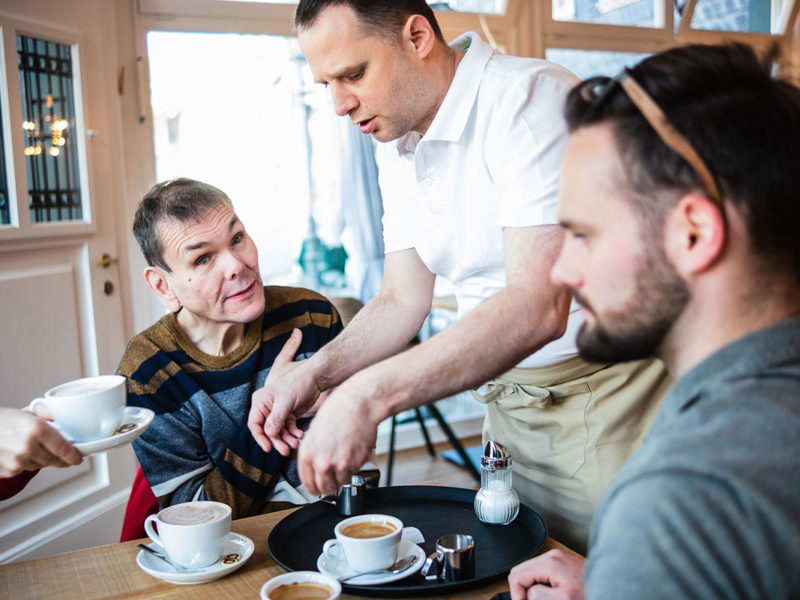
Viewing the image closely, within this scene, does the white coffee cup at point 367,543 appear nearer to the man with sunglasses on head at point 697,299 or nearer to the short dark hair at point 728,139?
the man with sunglasses on head at point 697,299

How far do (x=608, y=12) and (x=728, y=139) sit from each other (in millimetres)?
4238

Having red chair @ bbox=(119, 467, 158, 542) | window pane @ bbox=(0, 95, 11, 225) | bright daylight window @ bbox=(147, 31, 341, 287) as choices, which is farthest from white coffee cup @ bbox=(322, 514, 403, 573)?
bright daylight window @ bbox=(147, 31, 341, 287)

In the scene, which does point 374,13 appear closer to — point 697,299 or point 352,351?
point 352,351

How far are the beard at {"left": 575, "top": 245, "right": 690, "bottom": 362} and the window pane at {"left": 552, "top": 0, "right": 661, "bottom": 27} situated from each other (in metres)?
3.95

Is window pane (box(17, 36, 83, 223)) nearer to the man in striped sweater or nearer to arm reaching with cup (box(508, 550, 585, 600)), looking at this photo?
the man in striped sweater

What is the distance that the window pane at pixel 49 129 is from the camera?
2943 mm

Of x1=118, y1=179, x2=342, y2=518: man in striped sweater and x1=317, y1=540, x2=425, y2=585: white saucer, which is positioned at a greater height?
x1=118, y1=179, x2=342, y2=518: man in striped sweater

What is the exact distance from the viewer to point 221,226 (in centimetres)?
194

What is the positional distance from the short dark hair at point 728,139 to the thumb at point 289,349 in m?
1.23

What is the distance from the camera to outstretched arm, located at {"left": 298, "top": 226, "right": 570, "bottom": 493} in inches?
46.6

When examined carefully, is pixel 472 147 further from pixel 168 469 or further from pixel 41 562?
pixel 41 562

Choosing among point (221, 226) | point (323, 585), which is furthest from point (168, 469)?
point (323, 585)

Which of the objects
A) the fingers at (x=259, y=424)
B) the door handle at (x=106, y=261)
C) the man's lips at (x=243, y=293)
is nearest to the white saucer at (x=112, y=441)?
the fingers at (x=259, y=424)

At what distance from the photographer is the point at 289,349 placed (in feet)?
6.56
